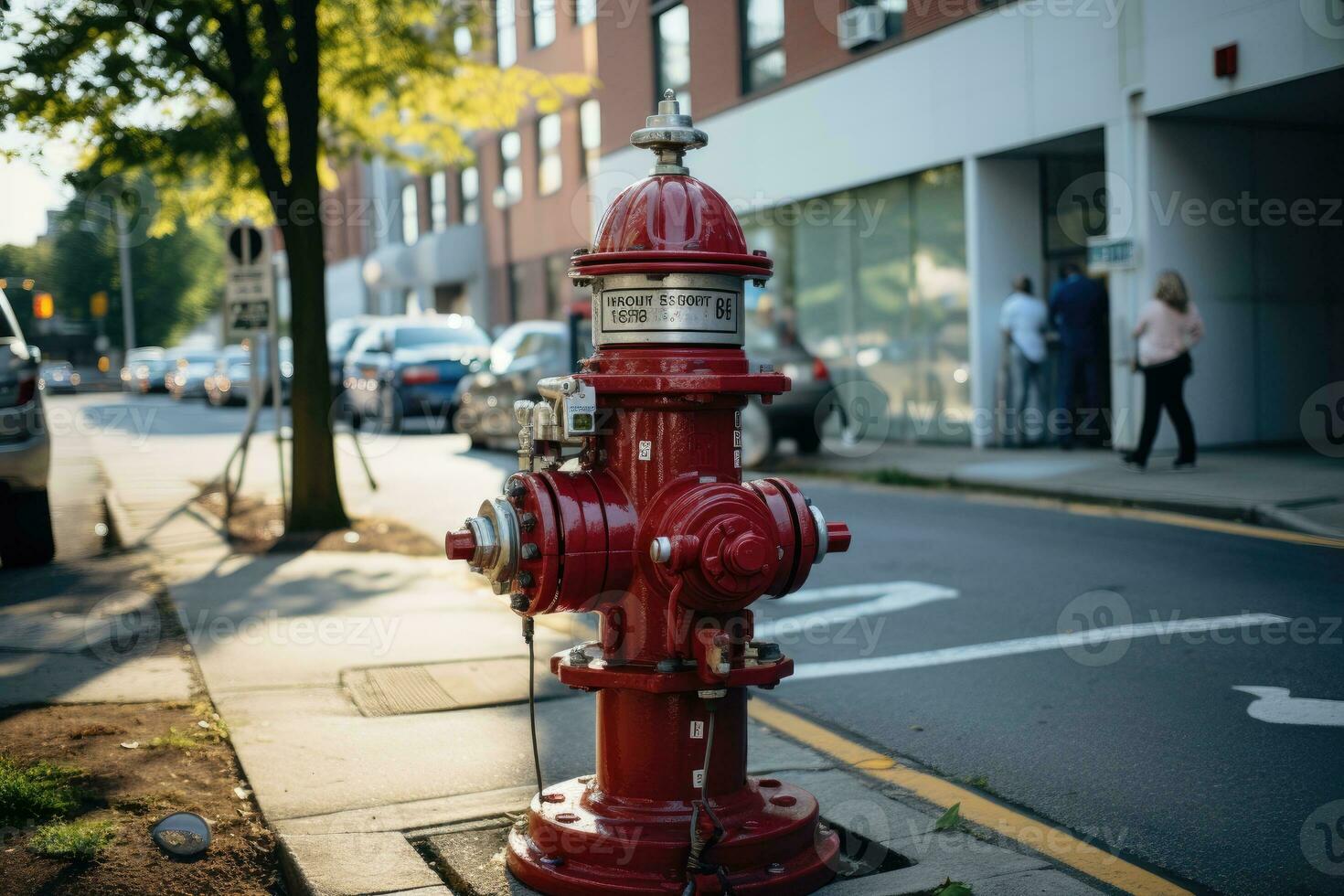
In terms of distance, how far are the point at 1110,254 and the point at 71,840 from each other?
1195 cm

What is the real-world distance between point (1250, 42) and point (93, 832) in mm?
11536

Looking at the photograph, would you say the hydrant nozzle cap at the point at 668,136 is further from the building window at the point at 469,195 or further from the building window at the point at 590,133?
the building window at the point at 469,195

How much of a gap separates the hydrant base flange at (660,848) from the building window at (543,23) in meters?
28.1

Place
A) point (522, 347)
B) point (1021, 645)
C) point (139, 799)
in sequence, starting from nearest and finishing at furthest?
1. point (139, 799)
2. point (1021, 645)
3. point (522, 347)

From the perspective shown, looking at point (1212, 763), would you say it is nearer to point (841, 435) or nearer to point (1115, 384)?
point (1115, 384)

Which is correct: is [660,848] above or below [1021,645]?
above

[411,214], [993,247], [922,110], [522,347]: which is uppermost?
[411,214]

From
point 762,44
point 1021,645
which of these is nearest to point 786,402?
Answer: point 762,44

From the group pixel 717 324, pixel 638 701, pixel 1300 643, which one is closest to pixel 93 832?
pixel 638 701

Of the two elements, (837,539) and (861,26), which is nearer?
(837,539)

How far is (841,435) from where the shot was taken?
703 inches

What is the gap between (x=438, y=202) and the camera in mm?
39719

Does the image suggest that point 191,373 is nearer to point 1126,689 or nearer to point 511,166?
point 511,166

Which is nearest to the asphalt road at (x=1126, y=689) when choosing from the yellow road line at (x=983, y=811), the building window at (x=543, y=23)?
the yellow road line at (x=983, y=811)
